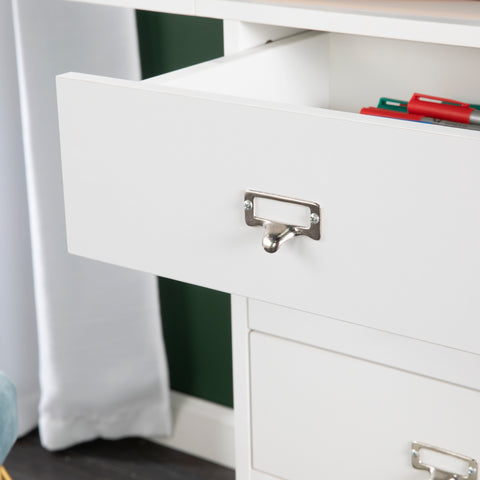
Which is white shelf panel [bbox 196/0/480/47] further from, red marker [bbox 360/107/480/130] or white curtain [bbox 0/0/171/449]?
white curtain [bbox 0/0/171/449]

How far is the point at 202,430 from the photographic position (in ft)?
4.77

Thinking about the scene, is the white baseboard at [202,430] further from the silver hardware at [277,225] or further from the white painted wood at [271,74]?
the silver hardware at [277,225]

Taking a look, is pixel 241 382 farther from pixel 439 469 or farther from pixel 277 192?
pixel 277 192

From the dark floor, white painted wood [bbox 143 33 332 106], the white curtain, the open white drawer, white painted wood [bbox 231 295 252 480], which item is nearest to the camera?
the open white drawer

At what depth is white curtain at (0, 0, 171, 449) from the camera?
1.23m

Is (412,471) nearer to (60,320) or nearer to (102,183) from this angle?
(102,183)

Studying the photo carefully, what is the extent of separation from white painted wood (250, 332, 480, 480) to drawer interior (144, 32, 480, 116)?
0.25 metres

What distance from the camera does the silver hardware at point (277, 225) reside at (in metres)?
0.59

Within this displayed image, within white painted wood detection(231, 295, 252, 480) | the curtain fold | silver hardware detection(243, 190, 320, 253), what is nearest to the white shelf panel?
silver hardware detection(243, 190, 320, 253)

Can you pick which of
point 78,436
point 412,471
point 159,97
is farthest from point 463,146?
point 78,436

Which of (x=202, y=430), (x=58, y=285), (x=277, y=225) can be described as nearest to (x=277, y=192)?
(x=277, y=225)

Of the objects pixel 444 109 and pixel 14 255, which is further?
pixel 14 255

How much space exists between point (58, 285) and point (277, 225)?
793mm

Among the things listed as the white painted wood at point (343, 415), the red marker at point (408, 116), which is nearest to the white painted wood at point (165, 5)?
the red marker at point (408, 116)
